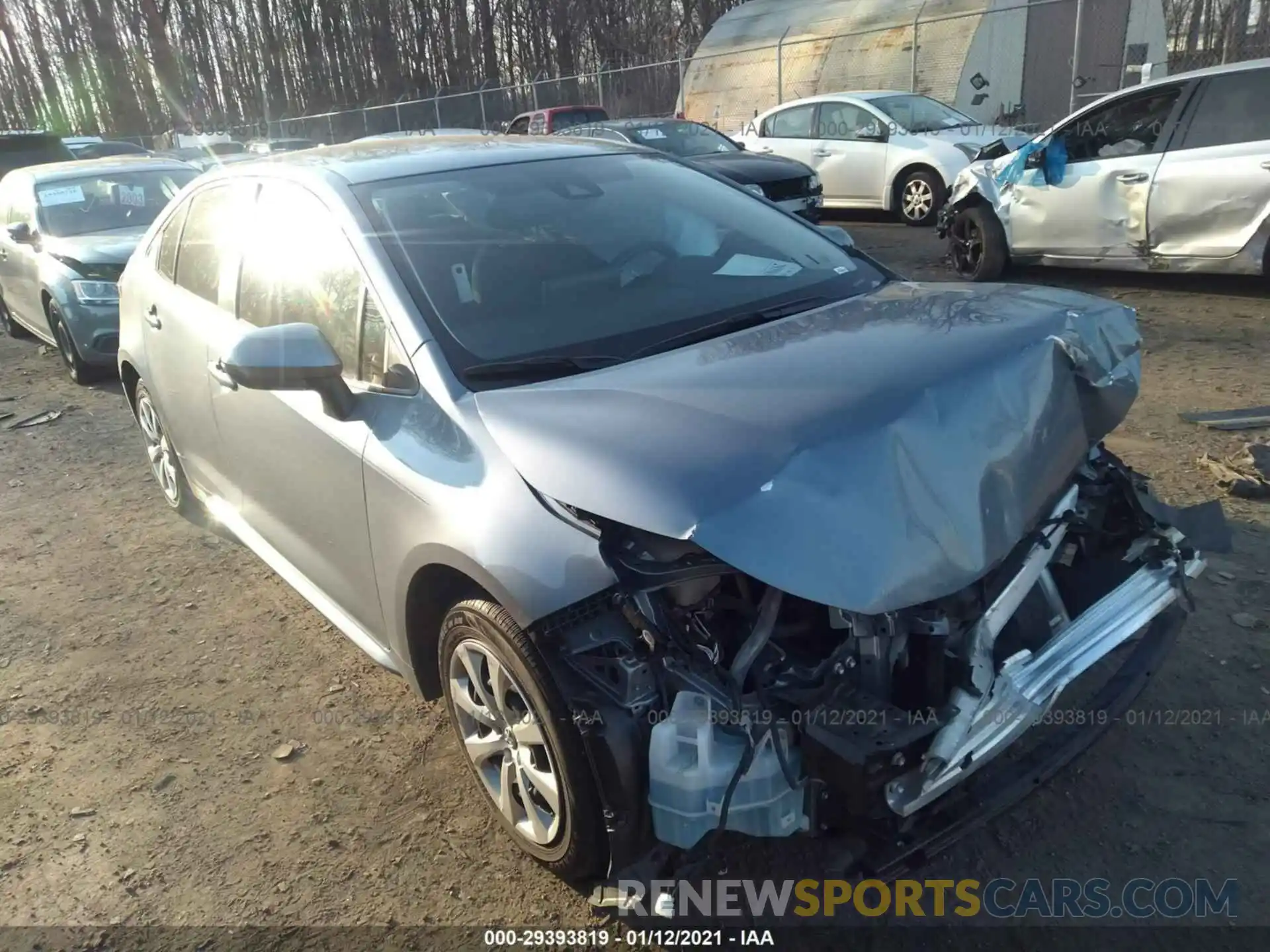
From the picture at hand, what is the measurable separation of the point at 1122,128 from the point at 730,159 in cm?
463

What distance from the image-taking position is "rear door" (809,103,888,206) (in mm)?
11789

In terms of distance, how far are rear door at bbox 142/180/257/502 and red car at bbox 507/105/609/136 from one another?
541 inches

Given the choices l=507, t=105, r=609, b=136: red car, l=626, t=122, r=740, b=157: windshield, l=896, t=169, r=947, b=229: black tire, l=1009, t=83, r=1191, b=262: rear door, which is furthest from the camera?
l=507, t=105, r=609, b=136: red car

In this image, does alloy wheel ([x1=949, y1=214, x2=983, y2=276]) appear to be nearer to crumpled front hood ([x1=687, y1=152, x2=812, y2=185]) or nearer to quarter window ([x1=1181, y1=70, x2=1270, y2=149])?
quarter window ([x1=1181, y1=70, x2=1270, y2=149])

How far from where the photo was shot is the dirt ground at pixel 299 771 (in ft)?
8.14

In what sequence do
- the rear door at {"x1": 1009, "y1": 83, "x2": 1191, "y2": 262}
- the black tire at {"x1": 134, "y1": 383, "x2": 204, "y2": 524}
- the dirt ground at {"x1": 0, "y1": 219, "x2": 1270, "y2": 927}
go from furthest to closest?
the rear door at {"x1": 1009, "y1": 83, "x2": 1191, "y2": 262}
the black tire at {"x1": 134, "y1": 383, "x2": 204, "y2": 524}
the dirt ground at {"x1": 0, "y1": 219, "x2": 1270, "y2": 927}

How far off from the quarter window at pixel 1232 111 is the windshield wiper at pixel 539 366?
20.2 feet

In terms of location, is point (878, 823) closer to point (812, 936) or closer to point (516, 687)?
point (812, 936)

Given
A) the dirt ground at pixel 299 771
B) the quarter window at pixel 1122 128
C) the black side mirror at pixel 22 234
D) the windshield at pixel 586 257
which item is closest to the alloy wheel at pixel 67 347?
the black side mirror at pixel 22 234

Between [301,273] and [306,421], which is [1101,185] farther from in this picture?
[306,421]

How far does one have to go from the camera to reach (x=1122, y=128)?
726 cm

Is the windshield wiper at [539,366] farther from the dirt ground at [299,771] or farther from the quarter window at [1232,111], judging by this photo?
the quarter window at [1232,111]

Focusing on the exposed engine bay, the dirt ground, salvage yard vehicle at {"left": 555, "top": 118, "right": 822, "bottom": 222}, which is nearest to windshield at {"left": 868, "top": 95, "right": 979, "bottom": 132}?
salvage yard vehicle at {"left": 555, "top": 118, "right": 822, "bottom": 222}

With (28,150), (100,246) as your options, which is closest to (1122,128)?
(100,246)
